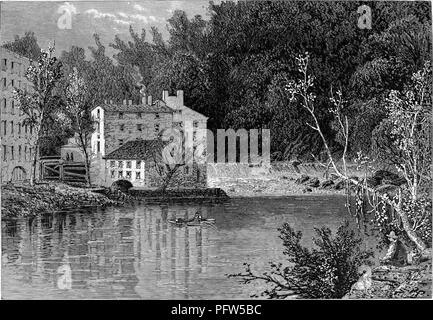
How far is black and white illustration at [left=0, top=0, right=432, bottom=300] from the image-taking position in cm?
980

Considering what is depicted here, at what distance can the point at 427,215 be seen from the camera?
976cm

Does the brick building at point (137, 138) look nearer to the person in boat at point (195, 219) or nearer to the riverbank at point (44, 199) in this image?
the riverbank at point (44, 199)

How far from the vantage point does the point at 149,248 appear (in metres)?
9.75

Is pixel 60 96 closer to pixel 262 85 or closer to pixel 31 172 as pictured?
pixel 31 172

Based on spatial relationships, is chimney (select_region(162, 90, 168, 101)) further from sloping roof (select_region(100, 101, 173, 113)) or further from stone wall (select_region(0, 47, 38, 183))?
stone wall (select_region(0, 47, 38, 183))

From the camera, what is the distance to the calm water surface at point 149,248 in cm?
942

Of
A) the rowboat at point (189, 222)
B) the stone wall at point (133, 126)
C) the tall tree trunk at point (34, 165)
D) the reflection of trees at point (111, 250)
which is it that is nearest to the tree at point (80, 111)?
the stone wall at point (133, 126)

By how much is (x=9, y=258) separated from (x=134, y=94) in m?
2.14

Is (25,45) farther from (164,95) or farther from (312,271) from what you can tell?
(312,271)

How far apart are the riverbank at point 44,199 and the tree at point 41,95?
0.15 meters

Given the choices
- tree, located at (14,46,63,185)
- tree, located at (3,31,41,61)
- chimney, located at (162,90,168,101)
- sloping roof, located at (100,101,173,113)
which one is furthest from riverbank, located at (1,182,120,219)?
tree, located at (3,31,41,61)

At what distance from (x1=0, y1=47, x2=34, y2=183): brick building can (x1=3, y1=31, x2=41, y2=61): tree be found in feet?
0.17

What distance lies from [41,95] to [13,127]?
50cm
